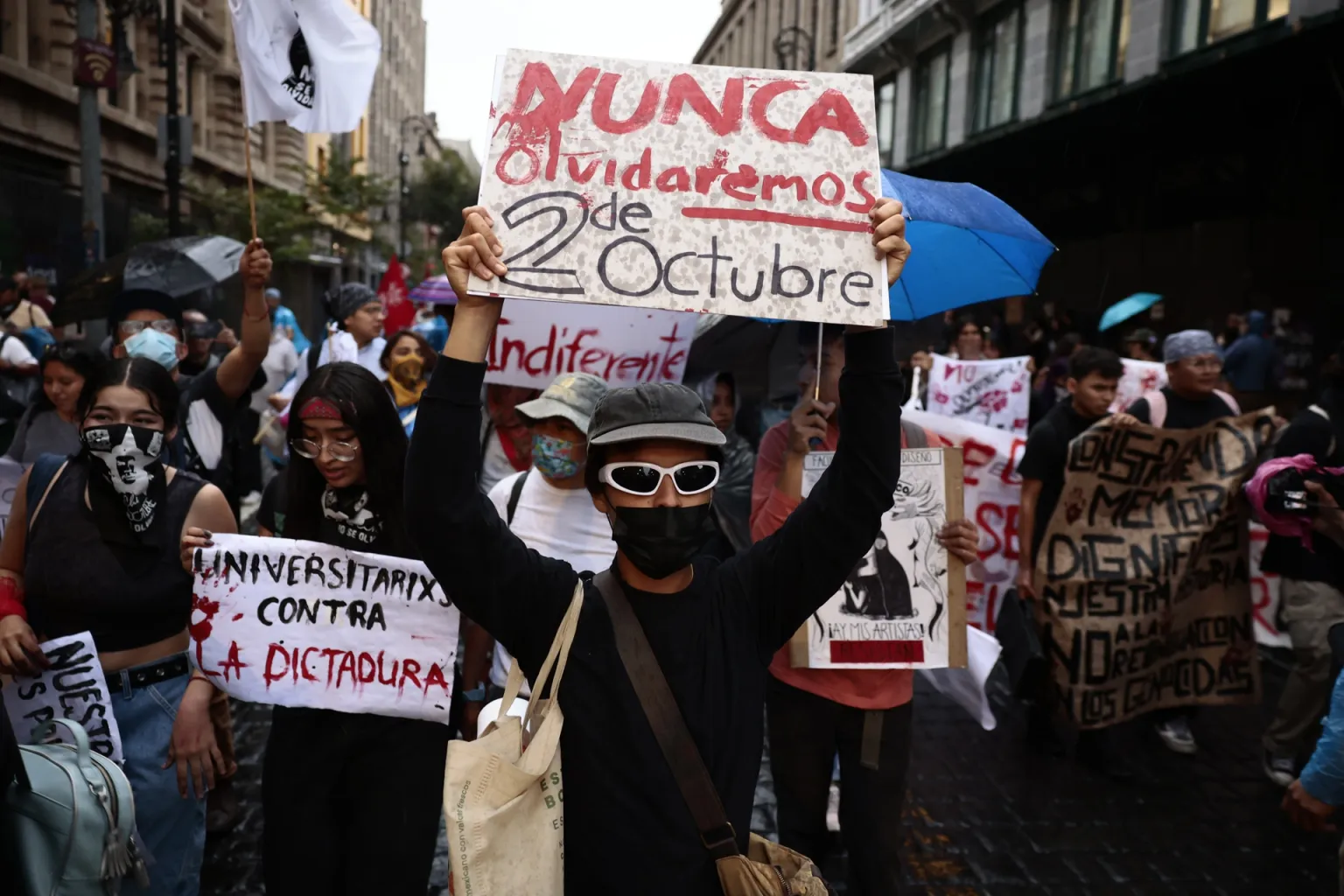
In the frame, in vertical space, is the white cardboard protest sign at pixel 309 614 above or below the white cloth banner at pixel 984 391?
below

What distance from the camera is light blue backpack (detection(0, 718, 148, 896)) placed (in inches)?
90.7

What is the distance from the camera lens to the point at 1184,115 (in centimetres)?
1401

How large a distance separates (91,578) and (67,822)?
0.87 meters

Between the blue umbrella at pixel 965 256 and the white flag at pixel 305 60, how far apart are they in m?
2.37

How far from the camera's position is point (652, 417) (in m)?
2.05

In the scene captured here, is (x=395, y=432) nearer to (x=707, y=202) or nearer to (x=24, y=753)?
(x=24, y=753)

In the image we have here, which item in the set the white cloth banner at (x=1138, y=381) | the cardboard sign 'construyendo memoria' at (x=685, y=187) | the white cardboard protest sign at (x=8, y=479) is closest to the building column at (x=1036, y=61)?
the white cloth banner at (x=1138, y=381)

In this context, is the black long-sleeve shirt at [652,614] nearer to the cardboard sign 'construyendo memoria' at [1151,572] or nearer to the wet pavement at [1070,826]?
the wet pavement at [1070,826]

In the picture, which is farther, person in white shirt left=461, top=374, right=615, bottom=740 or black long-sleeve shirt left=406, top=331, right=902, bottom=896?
person in white shirt left=461, top=374, right=615, bottom=740

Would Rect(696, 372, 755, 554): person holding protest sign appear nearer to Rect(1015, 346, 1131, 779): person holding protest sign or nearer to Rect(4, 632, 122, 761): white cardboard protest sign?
Rect(1015, 346, 1131, 779): person holding protest sign

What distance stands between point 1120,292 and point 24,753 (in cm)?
1884

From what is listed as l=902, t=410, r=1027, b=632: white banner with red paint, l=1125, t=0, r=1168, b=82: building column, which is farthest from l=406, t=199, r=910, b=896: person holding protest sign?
l=1125, t=0, r=1168, b=82: building column

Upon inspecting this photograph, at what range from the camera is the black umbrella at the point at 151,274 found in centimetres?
804

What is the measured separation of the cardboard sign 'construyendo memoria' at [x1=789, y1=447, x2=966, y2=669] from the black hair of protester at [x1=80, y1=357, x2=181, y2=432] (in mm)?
1942
